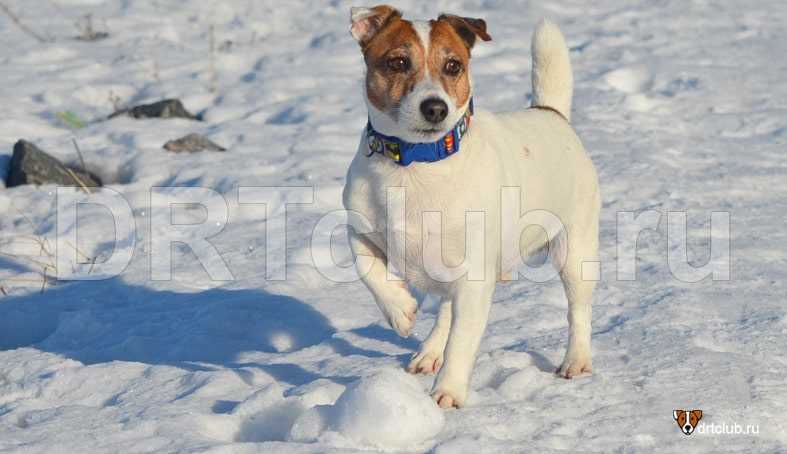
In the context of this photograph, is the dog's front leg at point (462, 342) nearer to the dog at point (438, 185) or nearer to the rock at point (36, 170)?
the dog at point (438, 185)

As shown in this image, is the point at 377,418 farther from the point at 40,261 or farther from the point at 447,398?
the point at 40,261

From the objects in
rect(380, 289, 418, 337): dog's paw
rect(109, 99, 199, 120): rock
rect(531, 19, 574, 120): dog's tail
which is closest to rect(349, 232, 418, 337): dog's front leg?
rect(380, 289, 418, 337): dog's paw

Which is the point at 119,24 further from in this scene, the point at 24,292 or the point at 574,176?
the point at 574,176

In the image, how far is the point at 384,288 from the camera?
14.2 ft

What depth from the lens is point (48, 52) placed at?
417 inches

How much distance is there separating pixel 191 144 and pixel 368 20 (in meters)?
4.09

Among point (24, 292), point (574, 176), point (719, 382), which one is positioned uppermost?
point (574, 176)

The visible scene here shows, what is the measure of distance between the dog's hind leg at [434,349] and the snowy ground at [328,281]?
0.10m

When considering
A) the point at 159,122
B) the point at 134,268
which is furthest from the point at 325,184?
the point at 159,122

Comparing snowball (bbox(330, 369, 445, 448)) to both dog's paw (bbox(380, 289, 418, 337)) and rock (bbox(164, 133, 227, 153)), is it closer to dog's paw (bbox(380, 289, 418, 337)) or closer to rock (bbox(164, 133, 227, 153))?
dog's paw (bbox(380, 289, 418, 337))

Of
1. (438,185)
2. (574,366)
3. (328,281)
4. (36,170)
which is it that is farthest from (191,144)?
(574,366)

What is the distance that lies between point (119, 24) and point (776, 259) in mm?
8147

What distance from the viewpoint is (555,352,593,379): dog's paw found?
14.3ft

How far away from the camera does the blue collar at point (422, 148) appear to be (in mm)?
4102
